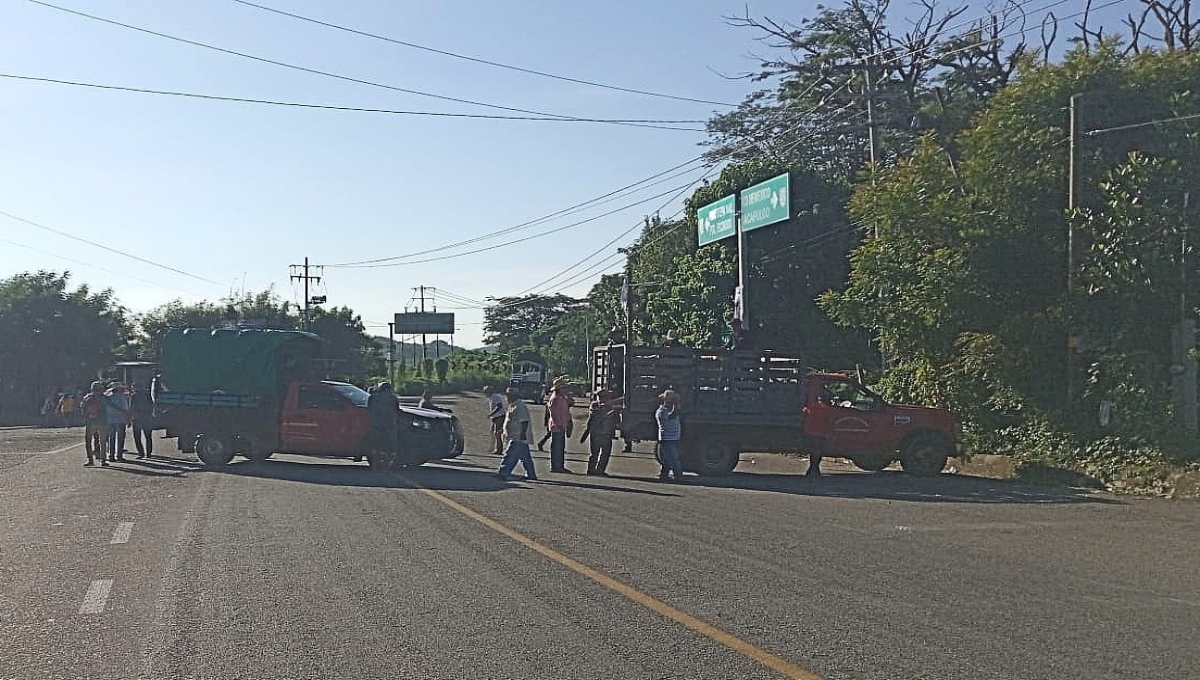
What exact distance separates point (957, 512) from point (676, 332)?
103 ft

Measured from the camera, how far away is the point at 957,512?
16.4 meters

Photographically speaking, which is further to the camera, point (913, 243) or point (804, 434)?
point (913, 243)

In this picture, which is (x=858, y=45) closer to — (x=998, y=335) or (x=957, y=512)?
(x=998, y=335)

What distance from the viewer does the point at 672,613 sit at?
884 cm

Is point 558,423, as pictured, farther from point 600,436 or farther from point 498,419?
point 498,419

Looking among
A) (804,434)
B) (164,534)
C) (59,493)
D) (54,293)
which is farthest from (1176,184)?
(54,293)

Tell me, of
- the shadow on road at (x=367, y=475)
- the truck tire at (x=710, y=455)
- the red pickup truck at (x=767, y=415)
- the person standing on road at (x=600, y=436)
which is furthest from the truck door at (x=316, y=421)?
the truck tire at (x=710, y=455)

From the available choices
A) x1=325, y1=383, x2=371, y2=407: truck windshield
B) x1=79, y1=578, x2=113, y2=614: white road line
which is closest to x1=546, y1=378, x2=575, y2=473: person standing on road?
x1=325, y1=383, x2=371, y2=407: truck windshield

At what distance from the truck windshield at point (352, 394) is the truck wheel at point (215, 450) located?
226cm

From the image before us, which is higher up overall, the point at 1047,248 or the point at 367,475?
the point at 1047,248

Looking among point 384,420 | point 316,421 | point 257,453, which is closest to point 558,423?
point 384,420

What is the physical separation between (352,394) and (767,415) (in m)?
7.61

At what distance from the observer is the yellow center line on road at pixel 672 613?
7.28m

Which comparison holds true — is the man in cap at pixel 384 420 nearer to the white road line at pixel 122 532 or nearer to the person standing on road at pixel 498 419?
the person standing on road at pixel 498 419
